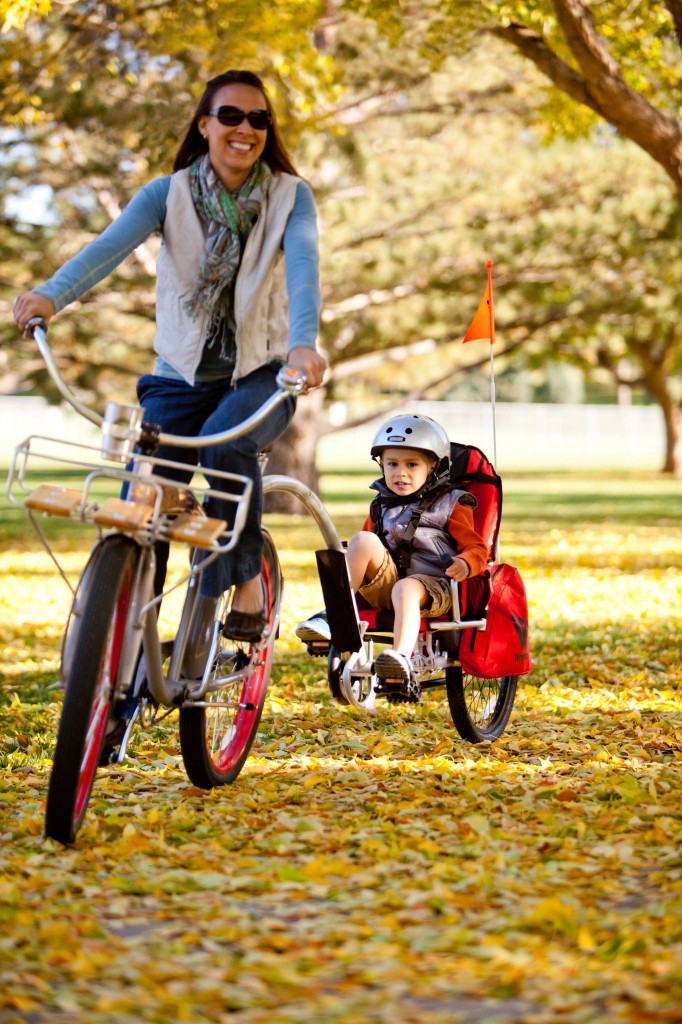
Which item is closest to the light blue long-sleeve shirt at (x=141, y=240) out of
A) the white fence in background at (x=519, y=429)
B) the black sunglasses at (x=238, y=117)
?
the black sunglasses at (x=238, y=117)

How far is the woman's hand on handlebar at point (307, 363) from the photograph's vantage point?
13.9 ft

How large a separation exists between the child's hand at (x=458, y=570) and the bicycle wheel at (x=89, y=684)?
1.81 m

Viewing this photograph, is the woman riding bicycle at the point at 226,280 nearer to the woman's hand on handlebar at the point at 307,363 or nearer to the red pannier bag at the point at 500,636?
the woman's hand on handlebar at the point at 307,363

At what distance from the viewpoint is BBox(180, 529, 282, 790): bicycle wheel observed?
16.4ft

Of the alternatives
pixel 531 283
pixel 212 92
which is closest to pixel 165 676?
pixel 212 92

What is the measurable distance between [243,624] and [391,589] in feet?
3.82

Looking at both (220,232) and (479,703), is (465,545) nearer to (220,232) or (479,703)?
(479,703)

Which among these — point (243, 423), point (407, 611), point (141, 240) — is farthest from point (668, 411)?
point (243, 423)

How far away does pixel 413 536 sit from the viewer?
5957 millimetres

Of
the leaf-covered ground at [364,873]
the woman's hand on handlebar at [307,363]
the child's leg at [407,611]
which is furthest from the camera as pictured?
the child's leg at [407,611]

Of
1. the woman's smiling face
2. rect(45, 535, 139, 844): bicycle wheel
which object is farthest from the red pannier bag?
the woman's smiling face

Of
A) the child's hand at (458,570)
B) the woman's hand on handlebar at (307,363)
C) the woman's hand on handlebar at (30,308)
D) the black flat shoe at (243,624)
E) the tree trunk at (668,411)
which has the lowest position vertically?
the black flat shoe at (243,624)

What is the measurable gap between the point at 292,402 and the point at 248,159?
2.72 feet

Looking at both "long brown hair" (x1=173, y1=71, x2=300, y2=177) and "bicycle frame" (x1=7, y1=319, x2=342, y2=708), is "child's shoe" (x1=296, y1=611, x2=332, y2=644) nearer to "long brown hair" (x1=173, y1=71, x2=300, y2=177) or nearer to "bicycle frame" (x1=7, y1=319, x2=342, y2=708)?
"bicycle frame" (x1=7, y1=319, x2=342, y2=708)
